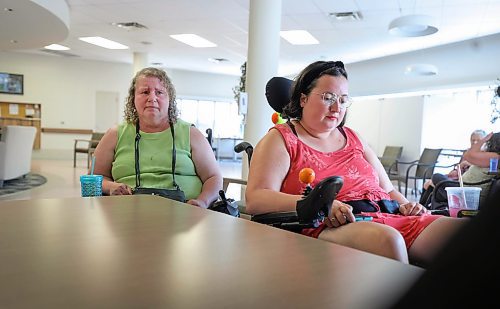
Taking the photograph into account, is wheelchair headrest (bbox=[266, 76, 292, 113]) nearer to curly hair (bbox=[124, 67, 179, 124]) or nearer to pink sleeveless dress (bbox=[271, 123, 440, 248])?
pink sleeveless dress (bbox=[271, 123, 440, 248])

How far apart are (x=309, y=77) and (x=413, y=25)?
379cm

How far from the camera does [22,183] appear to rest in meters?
6.74

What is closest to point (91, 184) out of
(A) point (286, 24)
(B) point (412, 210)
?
(B) point (412, 210)

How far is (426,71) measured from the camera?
6.72 meters

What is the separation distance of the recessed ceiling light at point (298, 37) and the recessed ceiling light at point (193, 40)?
6.20 ft

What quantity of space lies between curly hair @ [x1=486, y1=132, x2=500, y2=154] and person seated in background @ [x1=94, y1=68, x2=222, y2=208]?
2.72m

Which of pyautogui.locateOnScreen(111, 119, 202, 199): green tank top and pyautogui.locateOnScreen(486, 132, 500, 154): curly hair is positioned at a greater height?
pyautogui.locateOnScreen(486, 132, 500, 154): curly hair

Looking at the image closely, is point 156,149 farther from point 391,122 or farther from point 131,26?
point 391,122

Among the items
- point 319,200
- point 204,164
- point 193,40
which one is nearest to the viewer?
point 319,200

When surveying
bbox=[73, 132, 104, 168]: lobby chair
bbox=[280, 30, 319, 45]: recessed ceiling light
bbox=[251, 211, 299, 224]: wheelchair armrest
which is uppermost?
bbox=[280, 30, 319, 45]: recessed ceiling light

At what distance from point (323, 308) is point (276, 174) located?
3.86 feet

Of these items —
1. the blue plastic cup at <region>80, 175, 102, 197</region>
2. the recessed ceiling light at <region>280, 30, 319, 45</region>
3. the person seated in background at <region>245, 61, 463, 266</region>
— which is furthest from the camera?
the recessed ceiling light at <region>280, 30, 319, 45</region>

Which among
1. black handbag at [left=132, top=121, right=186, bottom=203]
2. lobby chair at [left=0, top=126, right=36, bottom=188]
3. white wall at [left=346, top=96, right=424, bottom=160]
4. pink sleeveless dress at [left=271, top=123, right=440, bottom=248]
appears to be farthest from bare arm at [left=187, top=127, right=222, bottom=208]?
white wall at [left=346, top=96, right=424, bottom=160]

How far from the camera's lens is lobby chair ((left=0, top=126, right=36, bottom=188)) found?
621 centimetres
